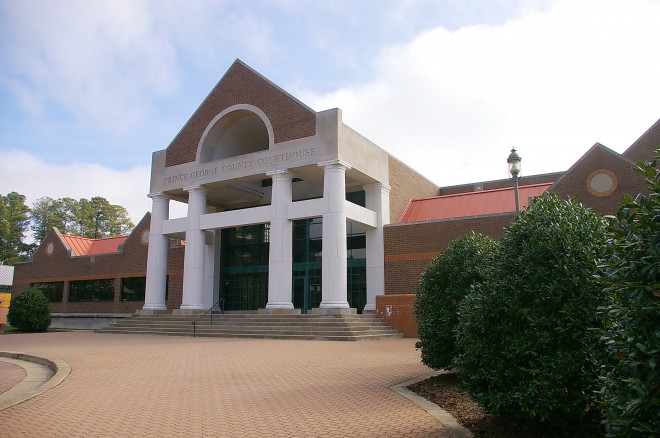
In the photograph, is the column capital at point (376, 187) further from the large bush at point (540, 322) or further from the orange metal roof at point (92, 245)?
the orange metal roof at point (92, 245)

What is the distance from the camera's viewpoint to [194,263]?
27.7 metres

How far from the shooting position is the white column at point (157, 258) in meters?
29.3

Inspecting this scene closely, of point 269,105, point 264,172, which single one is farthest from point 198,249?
point 269,105

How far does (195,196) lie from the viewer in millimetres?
28672

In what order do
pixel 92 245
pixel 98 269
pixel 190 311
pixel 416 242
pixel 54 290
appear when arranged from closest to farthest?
pixel 416 242 → pixel 190 311 → pixel 98 269 → pixel 54 290 → pixel 92 245

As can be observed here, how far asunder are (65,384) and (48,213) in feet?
240

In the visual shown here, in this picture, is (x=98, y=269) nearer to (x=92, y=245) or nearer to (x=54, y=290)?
(x=54, y=290)

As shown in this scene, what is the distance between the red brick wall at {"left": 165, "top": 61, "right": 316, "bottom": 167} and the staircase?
29.6 ft

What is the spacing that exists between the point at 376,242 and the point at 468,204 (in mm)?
6057

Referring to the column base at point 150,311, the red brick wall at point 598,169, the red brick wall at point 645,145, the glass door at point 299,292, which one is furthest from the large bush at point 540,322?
the column base at point 150,311

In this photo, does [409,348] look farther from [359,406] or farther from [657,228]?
[657,228]

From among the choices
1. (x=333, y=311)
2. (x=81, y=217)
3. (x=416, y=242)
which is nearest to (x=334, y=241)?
(x=333, y=311)

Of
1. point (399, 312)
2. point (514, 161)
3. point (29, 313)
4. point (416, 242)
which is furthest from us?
A: point (29, 313)

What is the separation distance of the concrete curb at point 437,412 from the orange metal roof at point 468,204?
19996mm
